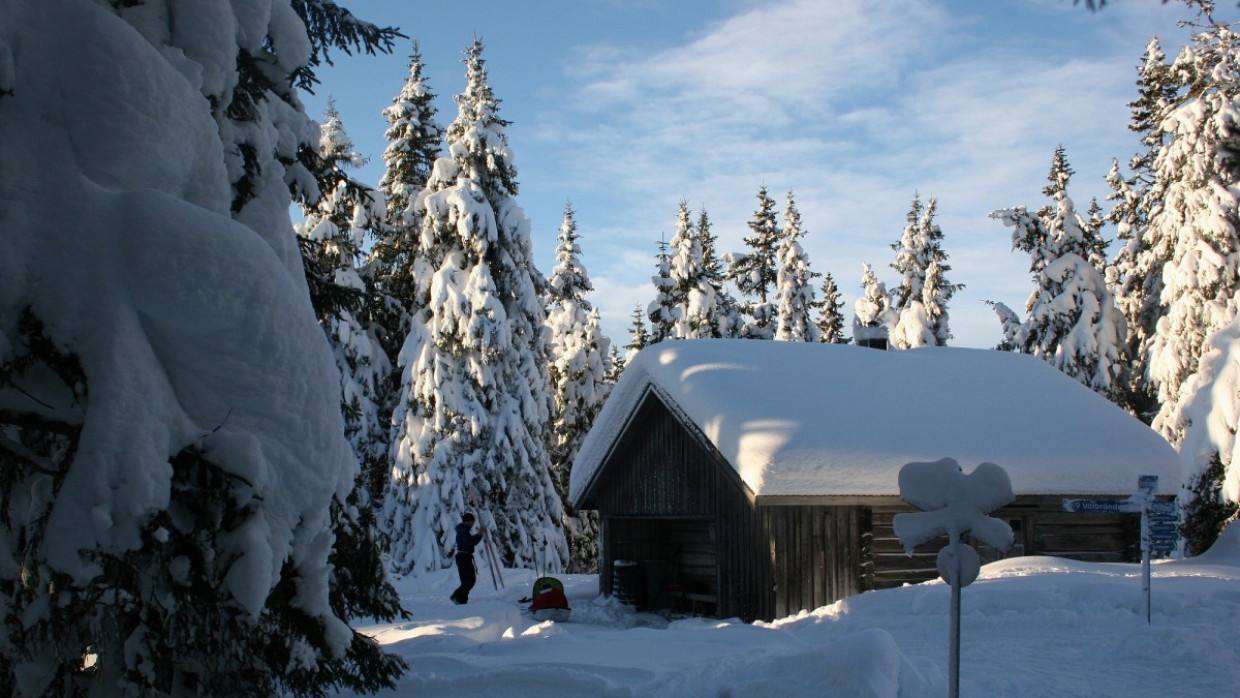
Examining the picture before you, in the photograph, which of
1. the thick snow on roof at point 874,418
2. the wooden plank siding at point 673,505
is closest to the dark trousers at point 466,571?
the wooden plank siding at point 673,505

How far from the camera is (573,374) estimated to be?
3881 centimetres

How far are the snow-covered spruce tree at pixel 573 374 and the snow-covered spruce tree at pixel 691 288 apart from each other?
3.22 m

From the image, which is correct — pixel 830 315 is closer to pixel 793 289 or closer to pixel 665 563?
pixel 793 289

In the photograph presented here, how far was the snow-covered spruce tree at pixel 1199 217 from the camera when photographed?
79.4 feet

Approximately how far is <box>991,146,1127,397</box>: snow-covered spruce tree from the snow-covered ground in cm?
1842

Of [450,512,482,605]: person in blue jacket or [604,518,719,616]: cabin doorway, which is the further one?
[604,518,719,616]: cabin doorway

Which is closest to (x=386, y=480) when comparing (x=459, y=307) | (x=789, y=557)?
(x=459, y=307)

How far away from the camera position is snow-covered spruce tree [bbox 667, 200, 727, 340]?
4000 centimetres

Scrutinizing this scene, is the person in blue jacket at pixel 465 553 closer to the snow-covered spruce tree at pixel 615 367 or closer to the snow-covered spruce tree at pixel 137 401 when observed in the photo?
the snow-covered spruce tree at pixel 137 401

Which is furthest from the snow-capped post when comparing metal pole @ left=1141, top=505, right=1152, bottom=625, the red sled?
the red sled

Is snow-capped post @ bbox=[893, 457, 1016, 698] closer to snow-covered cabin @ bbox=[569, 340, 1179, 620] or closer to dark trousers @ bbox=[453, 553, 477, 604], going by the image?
snow-covered cabin @ bbox=[569, 340, 1179, 620]

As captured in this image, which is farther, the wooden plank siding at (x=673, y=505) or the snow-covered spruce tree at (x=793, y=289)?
the snow-covered spruce tree at (x=793, y=289)

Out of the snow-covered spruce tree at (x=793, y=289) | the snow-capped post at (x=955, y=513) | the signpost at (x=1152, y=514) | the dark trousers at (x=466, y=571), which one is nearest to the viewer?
the snow-capped post at (x=955, y=513)

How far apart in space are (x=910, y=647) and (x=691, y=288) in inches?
1164
